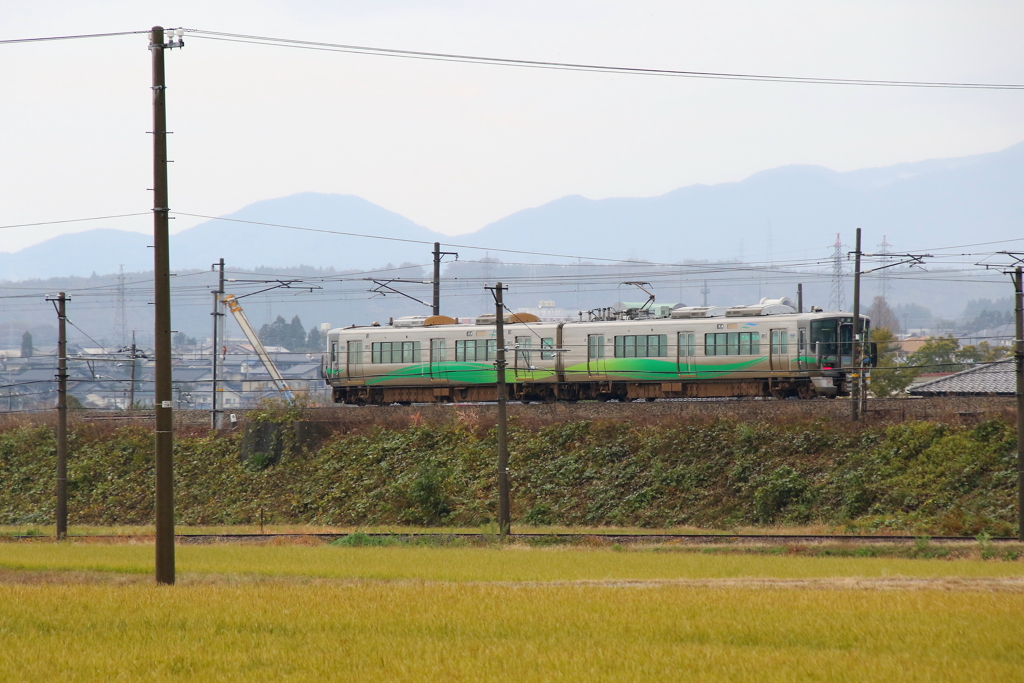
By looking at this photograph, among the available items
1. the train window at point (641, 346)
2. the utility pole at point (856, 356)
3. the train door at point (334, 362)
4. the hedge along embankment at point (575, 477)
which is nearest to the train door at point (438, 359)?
the hedge along embankment at point (575, 477)

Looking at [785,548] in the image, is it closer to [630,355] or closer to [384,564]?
[384,564]

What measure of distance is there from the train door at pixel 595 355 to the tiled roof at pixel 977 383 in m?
18.8

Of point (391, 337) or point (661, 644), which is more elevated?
point (391, 337)

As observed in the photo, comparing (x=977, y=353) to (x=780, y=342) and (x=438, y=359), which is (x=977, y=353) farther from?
(x=438, y=359)

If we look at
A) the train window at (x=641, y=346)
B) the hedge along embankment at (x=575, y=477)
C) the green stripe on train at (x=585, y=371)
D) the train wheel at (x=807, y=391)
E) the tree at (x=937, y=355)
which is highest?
the train window at (x=641, y=346)

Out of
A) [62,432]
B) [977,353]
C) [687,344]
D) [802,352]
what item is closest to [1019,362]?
[802,352]

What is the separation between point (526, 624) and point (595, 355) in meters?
27.6

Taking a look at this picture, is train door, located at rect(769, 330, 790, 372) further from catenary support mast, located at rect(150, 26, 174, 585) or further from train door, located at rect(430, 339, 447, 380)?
catenary support mast, located at rect(150, 26, 174, 585)

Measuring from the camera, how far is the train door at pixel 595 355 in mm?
42888

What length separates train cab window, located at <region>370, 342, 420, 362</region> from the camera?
150ft

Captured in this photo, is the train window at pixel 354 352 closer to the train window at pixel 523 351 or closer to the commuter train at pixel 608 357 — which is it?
the commuter train at pixel 608 357

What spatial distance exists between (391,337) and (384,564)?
21469 millimetres

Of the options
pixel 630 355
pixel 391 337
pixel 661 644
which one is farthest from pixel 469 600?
pixel 391 337

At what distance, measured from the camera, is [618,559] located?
26219 mm
